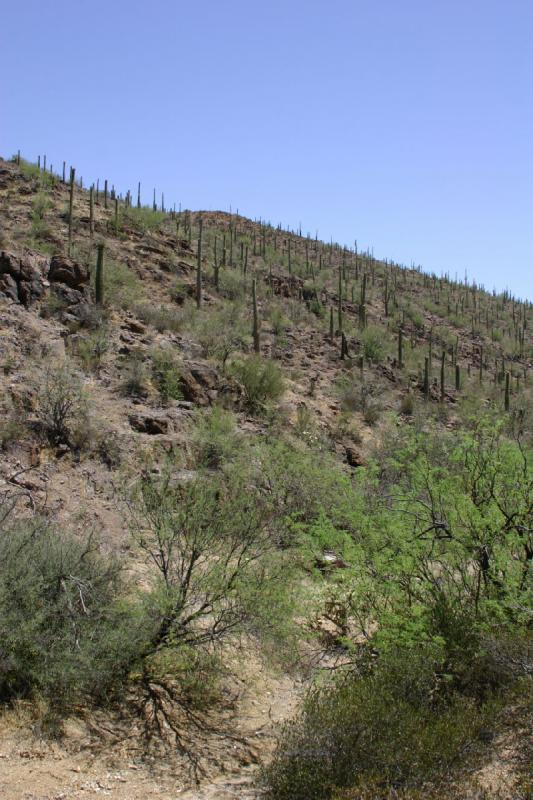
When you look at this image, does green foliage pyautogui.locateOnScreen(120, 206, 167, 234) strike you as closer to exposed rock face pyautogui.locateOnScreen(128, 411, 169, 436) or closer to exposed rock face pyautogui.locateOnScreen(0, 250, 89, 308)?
exposed rock face pyautogui.locateOnScreen(0, 250, 89, 308)

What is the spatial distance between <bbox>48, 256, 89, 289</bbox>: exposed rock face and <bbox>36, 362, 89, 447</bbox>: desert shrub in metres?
6.28

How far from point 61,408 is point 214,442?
393 centimetres

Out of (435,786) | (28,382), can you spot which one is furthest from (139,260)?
(435,786)

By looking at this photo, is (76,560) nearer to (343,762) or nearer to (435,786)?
(343,762)

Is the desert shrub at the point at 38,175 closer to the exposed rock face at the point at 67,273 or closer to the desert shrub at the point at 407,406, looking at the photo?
the exposed rock face at the point at 67,273

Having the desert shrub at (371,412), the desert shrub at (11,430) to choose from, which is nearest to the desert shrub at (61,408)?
the desert shrub at (11,430)

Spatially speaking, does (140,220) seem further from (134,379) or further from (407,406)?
(134,379)

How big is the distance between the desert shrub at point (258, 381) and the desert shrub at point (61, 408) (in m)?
6.52

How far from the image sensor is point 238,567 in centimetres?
898

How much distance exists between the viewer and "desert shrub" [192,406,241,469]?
640 inches

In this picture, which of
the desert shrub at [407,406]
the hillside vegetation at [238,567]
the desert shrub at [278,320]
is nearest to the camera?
the hillside vegetation at [238,567]

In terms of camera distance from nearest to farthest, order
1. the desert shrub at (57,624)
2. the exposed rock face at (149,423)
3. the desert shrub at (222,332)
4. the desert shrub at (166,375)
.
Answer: the desert shrub at (57,624) → the exposed rock face at (149,423) → the desert shrub at (166,375) → the desert shrub at (222,332)

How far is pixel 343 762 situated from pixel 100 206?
3246cm

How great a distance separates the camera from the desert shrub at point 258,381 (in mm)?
21109
